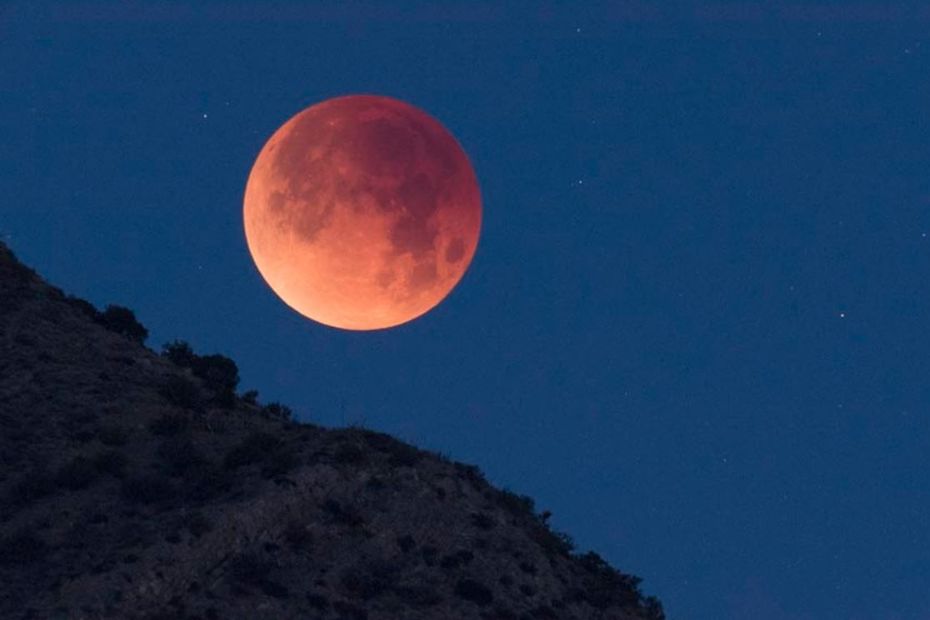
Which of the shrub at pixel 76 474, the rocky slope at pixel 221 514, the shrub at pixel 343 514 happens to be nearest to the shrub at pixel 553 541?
the rocky slope at pixel 221 514

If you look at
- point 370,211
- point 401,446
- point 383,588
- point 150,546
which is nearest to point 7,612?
point 150,546

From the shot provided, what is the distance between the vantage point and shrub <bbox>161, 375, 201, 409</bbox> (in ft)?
190

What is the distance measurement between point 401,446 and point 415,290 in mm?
20834

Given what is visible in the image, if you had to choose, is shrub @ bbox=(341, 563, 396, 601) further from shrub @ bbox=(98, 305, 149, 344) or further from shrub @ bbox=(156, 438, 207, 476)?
shrub @ bbox=(98, 305, 149, 344)

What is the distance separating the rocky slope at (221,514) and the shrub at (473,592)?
0.34 ft

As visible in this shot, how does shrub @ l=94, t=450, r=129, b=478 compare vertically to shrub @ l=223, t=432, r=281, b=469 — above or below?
below

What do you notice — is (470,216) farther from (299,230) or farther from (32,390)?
(32,390)

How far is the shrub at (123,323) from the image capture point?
67938 mm

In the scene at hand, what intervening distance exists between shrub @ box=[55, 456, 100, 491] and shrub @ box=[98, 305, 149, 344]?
1882cm

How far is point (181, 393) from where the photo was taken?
58719 mm

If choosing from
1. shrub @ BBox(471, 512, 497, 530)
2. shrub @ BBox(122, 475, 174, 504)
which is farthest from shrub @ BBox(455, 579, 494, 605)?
shrub @ BBox(122, 475, 174, 504)

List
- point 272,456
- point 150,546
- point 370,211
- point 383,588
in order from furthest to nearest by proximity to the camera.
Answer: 1. point 272,456
2. point 383,588
3. point 150,546
4. point 370,211

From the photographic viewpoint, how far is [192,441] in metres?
53.9

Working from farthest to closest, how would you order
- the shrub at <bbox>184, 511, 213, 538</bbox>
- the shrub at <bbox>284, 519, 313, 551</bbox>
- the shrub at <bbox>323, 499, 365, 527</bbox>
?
1. the shrub at <bbox>323, 499, 365, 527</bbox>
2. the shrub at <bbox>284, 519, 313, 551</bbox>
3. the shrub at <bbox>184, 511, 213, 538</bbox>
